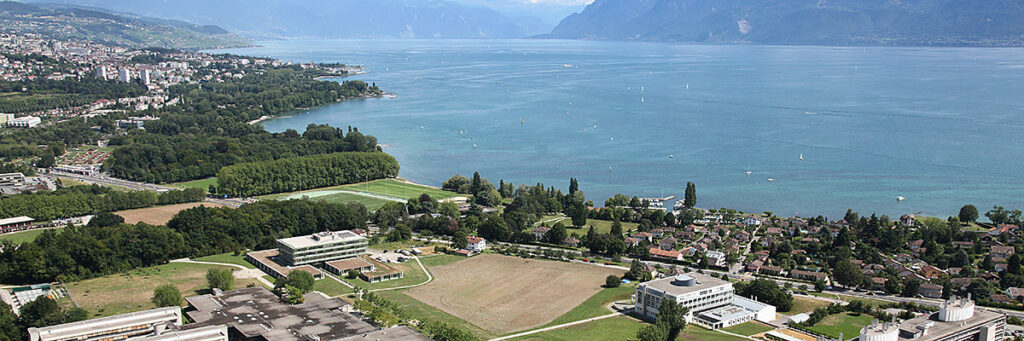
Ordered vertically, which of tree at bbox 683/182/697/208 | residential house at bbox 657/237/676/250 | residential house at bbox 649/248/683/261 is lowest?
residential house at bbox 649/248/683/261

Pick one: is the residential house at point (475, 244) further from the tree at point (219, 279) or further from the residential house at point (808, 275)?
the residential house at point (808, 275)

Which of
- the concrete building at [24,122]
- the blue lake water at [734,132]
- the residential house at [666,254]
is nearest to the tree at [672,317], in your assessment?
the residential house at [666,254]

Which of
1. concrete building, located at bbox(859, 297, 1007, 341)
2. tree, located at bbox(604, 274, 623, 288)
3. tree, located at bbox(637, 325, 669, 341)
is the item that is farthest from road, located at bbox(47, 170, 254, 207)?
concrete building, located at bbox(859, 297, 1007, 341)

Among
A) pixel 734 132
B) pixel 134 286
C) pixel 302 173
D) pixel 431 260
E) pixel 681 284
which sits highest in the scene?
pixel 734 132

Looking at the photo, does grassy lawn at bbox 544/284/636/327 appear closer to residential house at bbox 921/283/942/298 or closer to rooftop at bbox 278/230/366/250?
residential house at bbox 921/283/942/298

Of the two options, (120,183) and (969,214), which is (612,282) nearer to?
(969,214)

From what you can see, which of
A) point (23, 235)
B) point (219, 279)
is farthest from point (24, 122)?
point (219, 279)

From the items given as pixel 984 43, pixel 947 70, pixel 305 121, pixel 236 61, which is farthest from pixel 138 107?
pixel 984 43

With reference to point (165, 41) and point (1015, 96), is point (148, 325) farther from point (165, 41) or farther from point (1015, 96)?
point (165, 41)
